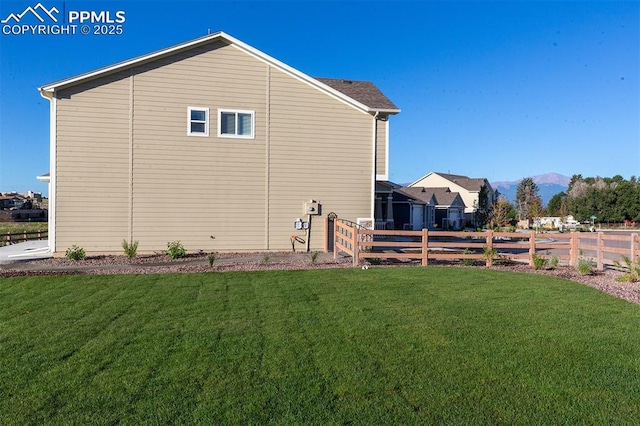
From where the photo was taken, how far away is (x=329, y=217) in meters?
A: 16.0

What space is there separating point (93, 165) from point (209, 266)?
5.68 m

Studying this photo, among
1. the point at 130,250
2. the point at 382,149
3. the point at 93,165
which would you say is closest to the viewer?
the point at 130,250

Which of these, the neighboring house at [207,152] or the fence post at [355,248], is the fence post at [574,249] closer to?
the fence post at [355,248]

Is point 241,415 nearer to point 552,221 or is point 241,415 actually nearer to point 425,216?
point 425,216

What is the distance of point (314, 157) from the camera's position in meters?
15.9

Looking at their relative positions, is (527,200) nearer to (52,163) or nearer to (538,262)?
(538,262)

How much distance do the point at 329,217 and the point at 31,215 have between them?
134 ft

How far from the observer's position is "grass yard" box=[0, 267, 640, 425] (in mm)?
3609

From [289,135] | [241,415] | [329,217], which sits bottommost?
[241,415]

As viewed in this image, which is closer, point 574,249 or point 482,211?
point 574,249

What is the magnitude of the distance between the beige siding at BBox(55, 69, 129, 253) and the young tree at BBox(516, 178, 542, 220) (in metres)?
51.4

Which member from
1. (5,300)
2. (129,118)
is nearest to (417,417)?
(5,300)

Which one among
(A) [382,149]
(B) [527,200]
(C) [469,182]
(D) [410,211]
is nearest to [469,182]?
(C) [469,182]

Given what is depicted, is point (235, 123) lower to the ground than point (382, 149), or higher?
higher
